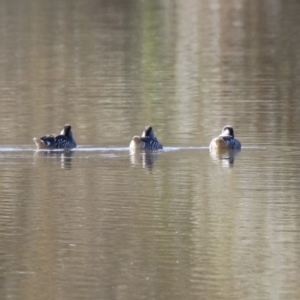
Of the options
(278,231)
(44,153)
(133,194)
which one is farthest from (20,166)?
(278,231)

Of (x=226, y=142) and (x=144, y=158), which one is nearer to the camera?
(x=144, y=158)

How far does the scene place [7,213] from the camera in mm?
Result: 16688

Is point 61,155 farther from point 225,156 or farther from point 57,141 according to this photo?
point 225,156

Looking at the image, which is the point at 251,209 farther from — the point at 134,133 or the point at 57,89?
the point at 57,89

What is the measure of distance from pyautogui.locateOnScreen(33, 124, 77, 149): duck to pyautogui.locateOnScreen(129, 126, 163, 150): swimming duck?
0.94 metres

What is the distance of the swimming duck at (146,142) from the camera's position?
72.5 feet

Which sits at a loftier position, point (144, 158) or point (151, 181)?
point (144, 158)

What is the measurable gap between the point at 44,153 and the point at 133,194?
4.59 meters

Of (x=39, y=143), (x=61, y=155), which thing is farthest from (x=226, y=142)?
(x=39, y=143)

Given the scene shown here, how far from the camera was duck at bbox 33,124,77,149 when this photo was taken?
22.4 meters

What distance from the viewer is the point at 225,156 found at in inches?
851

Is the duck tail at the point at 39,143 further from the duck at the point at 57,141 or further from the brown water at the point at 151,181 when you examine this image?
the brown water at the point at 151,181

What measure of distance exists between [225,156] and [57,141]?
8.95ft

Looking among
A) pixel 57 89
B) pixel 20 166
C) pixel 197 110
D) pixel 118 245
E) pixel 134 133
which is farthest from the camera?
pixel 57 89
